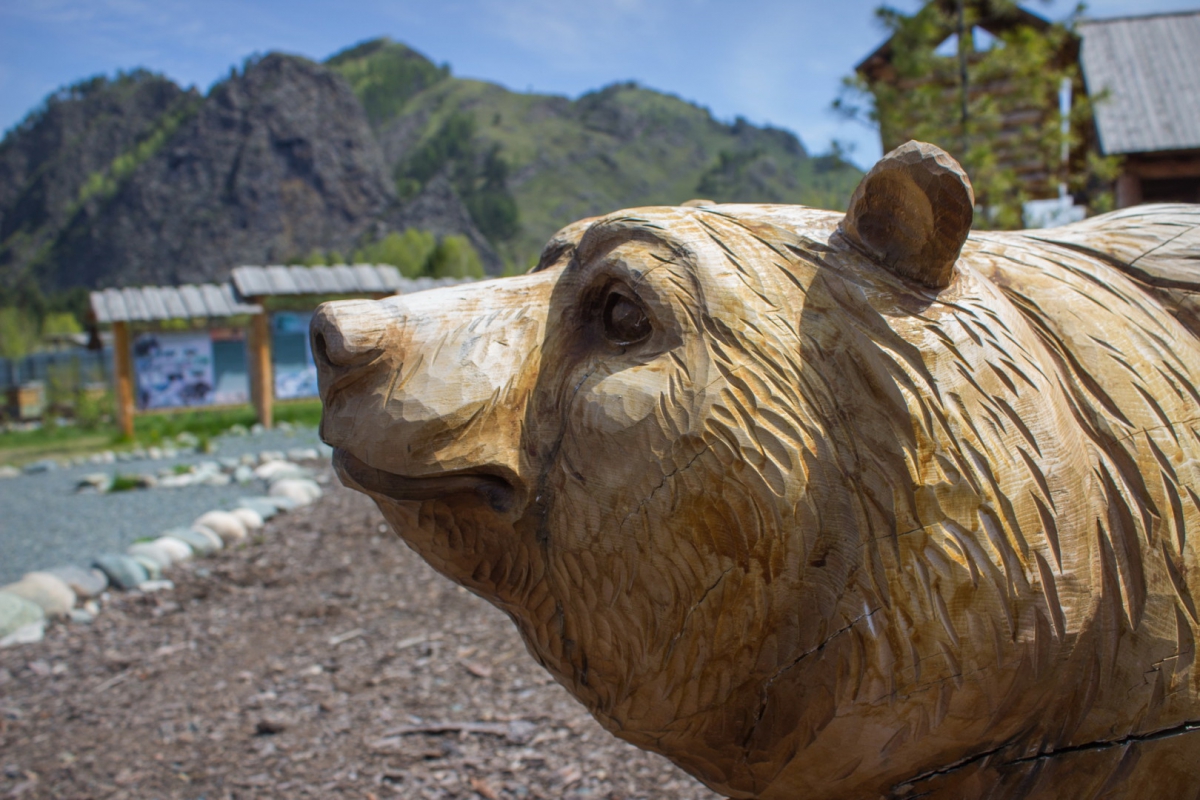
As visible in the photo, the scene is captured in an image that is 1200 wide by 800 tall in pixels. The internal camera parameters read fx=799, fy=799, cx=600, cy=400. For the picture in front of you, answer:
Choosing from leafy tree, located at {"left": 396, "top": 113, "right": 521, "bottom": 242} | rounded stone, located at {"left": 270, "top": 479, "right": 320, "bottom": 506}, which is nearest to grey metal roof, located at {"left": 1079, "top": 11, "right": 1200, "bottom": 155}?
rounded stone, located at {"left": 270, "top": 479, "right": 320, "bottom": 506}

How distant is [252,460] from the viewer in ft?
31.2

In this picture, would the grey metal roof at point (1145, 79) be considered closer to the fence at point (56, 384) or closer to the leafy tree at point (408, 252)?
the fence at point (56, 384)

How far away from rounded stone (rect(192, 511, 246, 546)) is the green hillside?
57.5 meters

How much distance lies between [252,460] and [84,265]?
255ft

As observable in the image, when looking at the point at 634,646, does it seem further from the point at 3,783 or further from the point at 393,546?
the point at 393,546

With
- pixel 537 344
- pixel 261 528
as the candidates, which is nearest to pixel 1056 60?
pixel 261 528

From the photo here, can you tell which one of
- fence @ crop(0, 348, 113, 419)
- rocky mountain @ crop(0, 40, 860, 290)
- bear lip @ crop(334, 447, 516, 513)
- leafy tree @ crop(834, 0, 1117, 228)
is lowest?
fence @ crop(0, 348, 113, 419)

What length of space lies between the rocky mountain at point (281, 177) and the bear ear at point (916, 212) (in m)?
59.2

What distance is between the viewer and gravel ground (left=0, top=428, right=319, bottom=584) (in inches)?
244

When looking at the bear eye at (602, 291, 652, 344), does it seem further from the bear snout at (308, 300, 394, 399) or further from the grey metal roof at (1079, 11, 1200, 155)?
the grey metal roof at (1079, 11, 1200, 155)

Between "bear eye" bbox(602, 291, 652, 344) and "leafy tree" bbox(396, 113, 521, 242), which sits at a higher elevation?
"leafy tree" bbox(396, 113, 521, 242)

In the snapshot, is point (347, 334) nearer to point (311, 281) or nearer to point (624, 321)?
point (624, 321)

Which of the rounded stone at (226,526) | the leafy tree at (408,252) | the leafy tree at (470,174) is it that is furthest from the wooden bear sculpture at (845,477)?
the leafy tree at (470,174)

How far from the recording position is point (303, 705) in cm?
331
